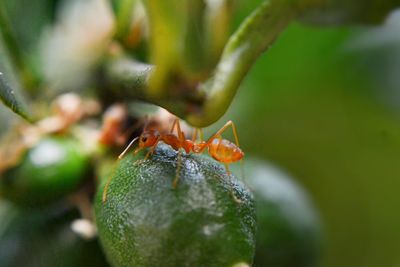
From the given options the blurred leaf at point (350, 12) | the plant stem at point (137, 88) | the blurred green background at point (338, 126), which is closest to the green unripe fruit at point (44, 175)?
the plant stem at point (137, 88)

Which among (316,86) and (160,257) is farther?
(316,86)

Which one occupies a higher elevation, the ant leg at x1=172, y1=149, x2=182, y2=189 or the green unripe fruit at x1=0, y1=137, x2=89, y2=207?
the ant leg at x1=172, y1=149, x2=182, y2=189

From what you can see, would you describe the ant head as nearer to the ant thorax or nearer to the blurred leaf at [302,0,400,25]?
the ant thorax

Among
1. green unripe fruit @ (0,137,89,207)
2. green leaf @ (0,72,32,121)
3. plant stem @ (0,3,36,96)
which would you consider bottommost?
green unripe fruit @ (0,137,89,207)

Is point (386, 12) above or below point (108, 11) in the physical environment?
above

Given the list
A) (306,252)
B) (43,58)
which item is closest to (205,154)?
(306,252)

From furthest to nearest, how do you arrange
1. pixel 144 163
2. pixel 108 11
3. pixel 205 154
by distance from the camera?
pixel 108 11
pixel 205 154
pixel 144 163

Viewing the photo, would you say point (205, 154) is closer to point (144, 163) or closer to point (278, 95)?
point (144, 163)

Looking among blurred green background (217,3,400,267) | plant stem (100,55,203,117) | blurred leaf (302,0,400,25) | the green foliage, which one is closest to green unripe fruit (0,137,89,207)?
the green foliage
